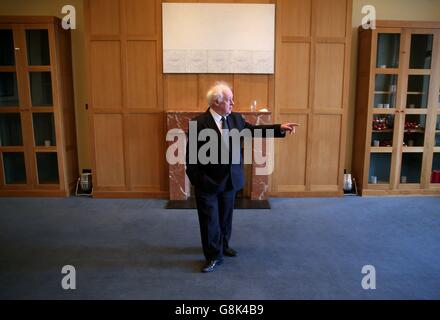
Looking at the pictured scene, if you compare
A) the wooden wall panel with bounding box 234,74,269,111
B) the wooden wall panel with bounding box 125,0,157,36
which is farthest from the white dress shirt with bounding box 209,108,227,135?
A: the wooden wall panel with bounding box 125,0,157,36

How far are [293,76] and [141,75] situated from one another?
1.86 meters

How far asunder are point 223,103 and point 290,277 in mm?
1353

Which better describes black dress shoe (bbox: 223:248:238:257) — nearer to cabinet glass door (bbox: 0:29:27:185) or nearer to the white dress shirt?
the white dress shirt

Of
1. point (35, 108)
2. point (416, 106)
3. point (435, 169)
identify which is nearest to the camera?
point (35, 108)

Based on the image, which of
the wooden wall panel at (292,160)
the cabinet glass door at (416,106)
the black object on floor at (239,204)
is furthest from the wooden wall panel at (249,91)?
the cabinet glass door at (416,106)

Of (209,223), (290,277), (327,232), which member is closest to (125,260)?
(209,223)

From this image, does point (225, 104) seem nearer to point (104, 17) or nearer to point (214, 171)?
point (214, 171)

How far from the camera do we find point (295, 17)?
14.8 ft

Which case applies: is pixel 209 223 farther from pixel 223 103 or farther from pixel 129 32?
pixel 129 32

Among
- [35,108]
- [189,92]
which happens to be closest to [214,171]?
[189,92]

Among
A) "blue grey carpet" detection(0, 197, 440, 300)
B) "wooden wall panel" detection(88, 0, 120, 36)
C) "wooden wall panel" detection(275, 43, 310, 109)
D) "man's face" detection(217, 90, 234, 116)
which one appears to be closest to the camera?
"blue grey carpet" detection(0, 197, 440, 300)

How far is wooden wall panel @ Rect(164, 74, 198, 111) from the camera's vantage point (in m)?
4.59

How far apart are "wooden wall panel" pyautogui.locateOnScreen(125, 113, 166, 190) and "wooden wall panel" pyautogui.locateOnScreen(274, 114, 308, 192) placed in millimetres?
1470

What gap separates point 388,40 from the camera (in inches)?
183
